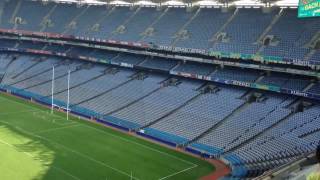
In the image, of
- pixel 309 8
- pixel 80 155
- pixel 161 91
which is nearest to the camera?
pixel 309 8

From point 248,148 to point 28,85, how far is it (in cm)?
3610

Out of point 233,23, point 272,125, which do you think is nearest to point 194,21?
point 233,23

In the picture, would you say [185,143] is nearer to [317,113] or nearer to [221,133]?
[221,133]

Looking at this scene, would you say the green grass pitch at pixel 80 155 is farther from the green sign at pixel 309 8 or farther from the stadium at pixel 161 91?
the green sign at pixel 309 8

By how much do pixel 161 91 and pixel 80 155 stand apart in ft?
53.2

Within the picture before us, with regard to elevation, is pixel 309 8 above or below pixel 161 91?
above

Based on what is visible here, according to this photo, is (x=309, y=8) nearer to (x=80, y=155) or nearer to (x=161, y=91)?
(x=80, y=155)

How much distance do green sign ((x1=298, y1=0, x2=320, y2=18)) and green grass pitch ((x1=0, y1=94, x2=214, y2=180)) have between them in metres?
13.3

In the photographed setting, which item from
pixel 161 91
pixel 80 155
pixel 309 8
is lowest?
pixel 80 155

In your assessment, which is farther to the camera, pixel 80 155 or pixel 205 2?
pixel 205 2

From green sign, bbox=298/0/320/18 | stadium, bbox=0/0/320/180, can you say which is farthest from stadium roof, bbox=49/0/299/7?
green sign, bbox=298/0/320/18

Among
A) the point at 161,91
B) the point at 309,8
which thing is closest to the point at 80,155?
the point at 161,91

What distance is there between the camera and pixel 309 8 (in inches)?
1085

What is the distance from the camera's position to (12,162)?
106ft
